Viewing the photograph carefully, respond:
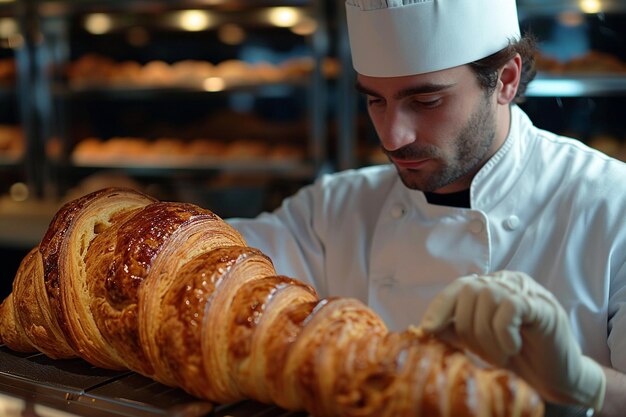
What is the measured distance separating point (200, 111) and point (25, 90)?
1131mm

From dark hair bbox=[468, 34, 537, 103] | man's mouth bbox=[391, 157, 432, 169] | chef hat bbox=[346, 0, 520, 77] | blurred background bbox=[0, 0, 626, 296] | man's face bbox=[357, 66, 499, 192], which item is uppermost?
chef hat bbox=[346, 0, 520, 77]

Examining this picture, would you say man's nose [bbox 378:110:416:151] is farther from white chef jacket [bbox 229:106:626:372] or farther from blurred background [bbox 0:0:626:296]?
blurred background [bbox 0:0:626:296]

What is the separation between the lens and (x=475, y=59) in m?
1.69

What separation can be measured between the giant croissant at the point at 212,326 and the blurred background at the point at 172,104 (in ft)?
9.44

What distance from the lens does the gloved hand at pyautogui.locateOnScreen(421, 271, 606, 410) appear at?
866 mm

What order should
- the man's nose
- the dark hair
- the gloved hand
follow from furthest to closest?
the dark hair
the man's nose
the gloved hand

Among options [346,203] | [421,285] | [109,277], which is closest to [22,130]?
[346,203]

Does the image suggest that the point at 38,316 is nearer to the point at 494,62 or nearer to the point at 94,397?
the point at 94,397

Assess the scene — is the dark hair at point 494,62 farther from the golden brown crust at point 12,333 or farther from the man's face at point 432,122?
the golden brown crust at point 12,333

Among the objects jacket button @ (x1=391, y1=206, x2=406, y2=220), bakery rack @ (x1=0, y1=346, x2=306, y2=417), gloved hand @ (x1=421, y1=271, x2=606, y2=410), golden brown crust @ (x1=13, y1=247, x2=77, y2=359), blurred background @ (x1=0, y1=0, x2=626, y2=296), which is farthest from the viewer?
blurred background @ (x1=0, y1=0, x2=626, y2=296)

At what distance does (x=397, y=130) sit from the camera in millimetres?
1609

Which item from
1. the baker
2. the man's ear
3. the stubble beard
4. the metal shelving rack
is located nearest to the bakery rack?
the baker

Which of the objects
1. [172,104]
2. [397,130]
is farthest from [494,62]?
[172,104]

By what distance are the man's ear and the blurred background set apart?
219 centimetres
